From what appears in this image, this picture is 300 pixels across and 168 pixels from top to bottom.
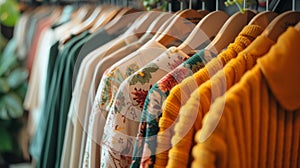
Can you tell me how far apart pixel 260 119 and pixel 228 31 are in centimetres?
33

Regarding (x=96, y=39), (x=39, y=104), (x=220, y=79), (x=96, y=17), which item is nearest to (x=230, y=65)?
(x=220, y=79)

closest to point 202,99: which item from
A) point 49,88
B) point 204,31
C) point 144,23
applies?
point 204,31

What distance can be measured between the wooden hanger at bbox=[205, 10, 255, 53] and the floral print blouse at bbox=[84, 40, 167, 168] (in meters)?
0.15

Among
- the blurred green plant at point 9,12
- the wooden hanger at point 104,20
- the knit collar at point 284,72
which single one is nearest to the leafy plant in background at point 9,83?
the blurred green plant at point 9,12

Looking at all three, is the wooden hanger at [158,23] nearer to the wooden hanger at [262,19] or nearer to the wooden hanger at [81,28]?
the wooden hanger at [262,19]

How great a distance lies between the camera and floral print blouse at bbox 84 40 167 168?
1.03m

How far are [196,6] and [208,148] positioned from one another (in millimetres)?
1000

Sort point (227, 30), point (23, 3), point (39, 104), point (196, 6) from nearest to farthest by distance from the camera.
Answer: point (227, 30), point (196, 6), point (39, 104), point (23, 3)

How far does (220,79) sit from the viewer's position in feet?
2.32

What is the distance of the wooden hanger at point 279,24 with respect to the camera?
805 millimetres

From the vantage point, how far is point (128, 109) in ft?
3.17

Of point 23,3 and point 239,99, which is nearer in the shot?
point 239,99

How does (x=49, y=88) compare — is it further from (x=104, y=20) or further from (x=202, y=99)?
(x=202, y=99)

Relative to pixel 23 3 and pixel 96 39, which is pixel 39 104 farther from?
pixel 23 3
